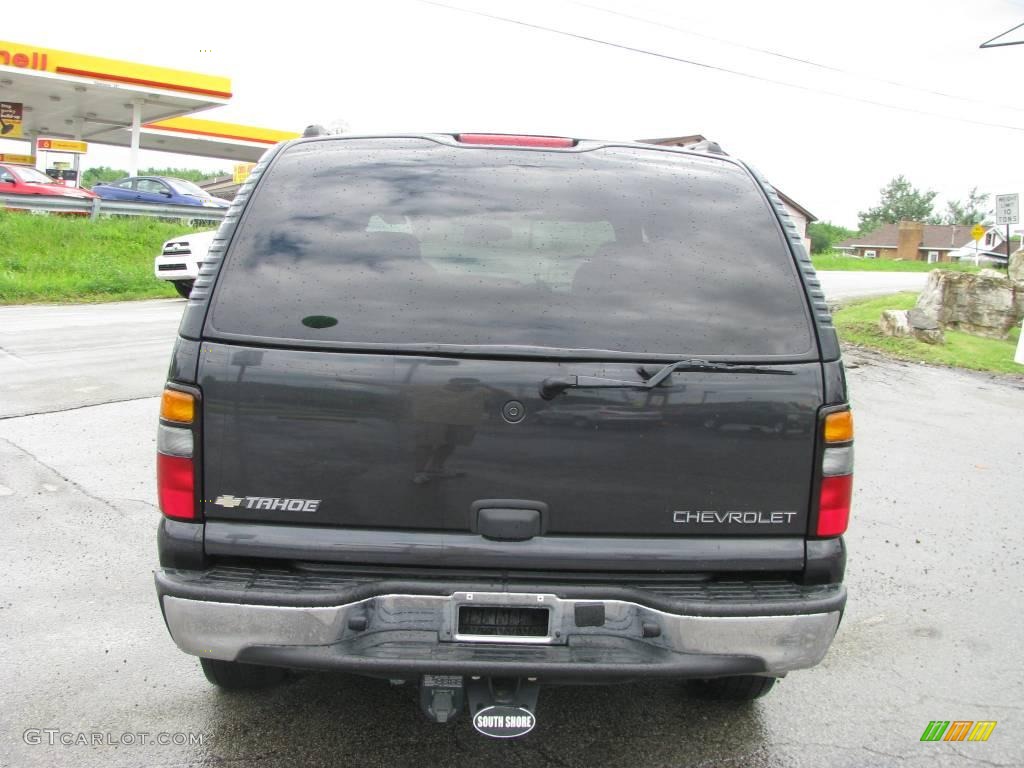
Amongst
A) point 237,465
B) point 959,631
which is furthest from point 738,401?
point 959,631

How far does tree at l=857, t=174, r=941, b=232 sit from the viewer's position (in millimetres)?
115062

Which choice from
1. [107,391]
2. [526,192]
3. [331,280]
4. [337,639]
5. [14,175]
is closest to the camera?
[337,639]

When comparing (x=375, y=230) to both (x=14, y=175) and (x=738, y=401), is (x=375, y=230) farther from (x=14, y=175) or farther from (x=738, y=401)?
(x=14, y=175)

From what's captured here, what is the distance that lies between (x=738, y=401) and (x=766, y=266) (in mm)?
505

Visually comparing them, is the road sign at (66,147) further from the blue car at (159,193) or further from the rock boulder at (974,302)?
the rock boulder at (974,302)

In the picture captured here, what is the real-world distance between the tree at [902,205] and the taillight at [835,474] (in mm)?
122800

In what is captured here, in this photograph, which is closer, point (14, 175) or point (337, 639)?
point (337, 639)

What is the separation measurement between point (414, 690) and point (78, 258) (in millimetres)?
19991

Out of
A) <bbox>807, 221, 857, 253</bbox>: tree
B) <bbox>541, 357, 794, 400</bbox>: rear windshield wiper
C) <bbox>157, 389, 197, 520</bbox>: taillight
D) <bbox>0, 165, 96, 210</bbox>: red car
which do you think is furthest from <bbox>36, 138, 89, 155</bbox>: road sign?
<bbox>807, 221, 857, 253</bbox>: tree

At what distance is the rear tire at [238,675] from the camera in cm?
320

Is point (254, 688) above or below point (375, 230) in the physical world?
below

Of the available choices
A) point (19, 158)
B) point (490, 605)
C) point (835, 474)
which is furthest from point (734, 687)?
point (19, 158)

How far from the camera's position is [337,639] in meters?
2.50

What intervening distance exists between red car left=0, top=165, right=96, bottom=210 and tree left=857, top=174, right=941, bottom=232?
363 feet
